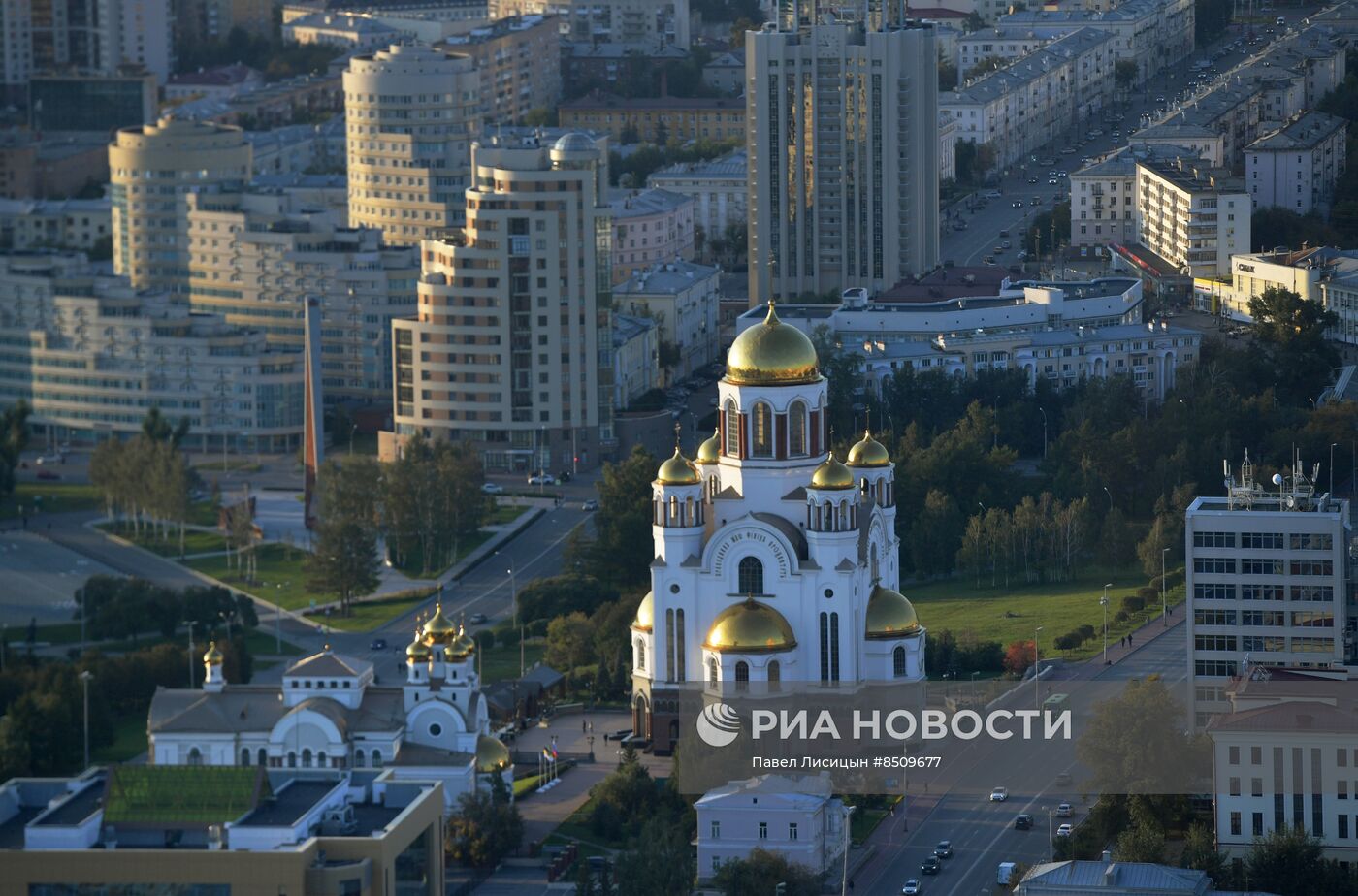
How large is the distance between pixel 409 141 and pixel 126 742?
48.2 meters

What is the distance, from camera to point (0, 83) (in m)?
156

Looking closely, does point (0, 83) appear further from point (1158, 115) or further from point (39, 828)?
point (39, 828)

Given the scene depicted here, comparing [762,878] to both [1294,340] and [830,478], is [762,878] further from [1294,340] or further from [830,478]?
[1294,340]

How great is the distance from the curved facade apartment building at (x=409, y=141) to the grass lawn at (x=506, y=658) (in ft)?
131

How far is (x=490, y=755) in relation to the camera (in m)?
68.8

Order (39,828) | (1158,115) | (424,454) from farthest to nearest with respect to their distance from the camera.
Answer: (1158,115)
(424,454)
(39,828)

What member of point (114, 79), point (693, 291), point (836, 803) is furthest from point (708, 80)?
point (836, 803)

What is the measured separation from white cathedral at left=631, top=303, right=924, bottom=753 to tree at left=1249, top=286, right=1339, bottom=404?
28048mm

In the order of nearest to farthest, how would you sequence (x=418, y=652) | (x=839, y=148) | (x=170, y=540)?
(x=418, y=652) → (x=170, y=540) → (x=839, y=148)

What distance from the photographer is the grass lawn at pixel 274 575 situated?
8544 centimetres

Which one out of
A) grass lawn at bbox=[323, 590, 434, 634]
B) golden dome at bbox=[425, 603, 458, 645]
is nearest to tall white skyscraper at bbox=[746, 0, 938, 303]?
grass lawn at bbox=[323, 590, 434, 634]

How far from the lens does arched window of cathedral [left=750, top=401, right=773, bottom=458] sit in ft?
237

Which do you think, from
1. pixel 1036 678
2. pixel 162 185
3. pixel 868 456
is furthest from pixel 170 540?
pixel 162 185

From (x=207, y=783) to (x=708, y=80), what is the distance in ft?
336
